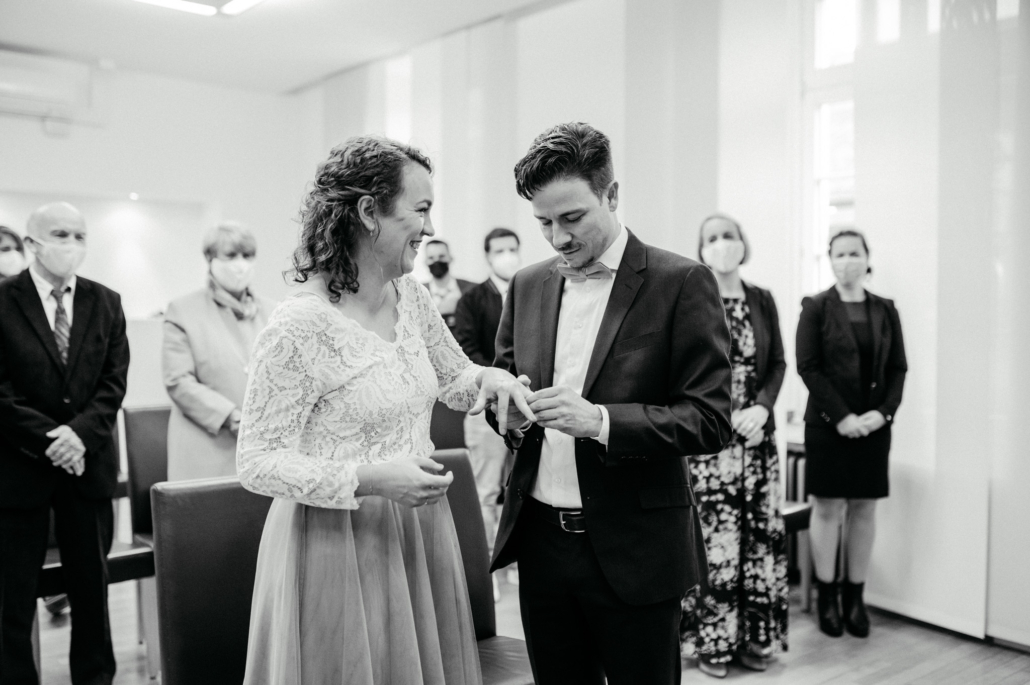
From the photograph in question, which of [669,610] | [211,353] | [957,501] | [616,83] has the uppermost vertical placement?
[616,83]

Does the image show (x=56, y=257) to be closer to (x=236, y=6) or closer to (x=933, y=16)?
(x=236, y=6)

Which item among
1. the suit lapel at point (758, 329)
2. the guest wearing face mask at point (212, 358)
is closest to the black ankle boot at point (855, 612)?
the suit lapel at point (758, 329)

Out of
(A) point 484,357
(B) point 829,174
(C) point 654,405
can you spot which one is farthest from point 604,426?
(B) point 829,174

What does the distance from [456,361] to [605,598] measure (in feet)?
1.84

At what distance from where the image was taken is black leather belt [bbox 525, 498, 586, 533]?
1621 mm

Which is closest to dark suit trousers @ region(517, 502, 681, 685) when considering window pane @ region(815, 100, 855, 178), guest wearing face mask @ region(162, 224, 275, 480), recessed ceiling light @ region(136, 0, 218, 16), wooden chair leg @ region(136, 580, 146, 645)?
guest wearing face mask @ region(162, 224, 275, 480)

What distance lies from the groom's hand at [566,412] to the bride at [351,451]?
0.03m

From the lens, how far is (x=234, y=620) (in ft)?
6.11

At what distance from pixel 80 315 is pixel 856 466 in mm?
3154

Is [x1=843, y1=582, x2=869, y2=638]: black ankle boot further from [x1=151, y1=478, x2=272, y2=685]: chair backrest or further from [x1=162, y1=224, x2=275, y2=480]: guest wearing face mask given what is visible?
[x1=151, y1=478, x2=272, y2=685]: chair backrest

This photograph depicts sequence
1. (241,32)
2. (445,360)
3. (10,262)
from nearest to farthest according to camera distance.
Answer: (445,360)
(10,262)
(241,32)

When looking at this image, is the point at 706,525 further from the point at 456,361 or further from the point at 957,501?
the point at 456,361

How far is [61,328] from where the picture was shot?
9.94 feet

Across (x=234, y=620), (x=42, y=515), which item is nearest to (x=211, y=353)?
Result: (x=42, y=515)
